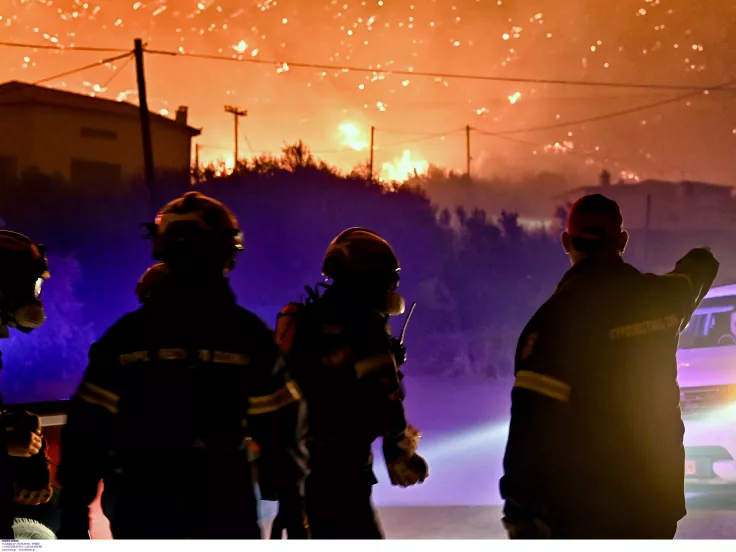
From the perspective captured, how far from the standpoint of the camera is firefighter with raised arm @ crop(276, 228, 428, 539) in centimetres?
268

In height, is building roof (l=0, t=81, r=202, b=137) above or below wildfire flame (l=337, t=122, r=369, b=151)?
above

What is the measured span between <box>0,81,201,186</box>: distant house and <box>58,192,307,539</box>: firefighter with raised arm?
583 inches

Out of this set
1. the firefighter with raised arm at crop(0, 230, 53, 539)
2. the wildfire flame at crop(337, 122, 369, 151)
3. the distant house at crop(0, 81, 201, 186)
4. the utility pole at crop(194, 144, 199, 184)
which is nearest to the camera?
the firefighter with raised arm at crop(0, 230, 53, 539)

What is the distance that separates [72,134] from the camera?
52.0 feet

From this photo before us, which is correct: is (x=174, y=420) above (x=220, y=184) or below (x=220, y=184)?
below

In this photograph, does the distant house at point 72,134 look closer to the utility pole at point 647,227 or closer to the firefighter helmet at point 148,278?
the utility pole at point 647,227

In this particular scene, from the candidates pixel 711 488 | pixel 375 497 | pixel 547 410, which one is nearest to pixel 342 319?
pixel 547 410

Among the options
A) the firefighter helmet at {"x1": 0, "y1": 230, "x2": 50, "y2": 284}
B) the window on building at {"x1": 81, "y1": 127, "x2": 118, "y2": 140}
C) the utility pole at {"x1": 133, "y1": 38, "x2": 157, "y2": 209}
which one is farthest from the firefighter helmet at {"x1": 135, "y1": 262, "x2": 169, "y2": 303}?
the window on building at {"x1": 81, "y1": 127, "x2": 118, "y2": 140}

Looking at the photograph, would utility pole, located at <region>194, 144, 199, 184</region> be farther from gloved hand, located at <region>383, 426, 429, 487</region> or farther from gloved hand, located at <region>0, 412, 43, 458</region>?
gloved hand, located at <region>383, 426, 429, 487</region>

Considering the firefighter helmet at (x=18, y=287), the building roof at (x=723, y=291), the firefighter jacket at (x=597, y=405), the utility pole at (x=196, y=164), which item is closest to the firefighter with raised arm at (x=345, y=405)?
the firefighter jacket at (x=597, y=405)

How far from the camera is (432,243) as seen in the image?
18.4m

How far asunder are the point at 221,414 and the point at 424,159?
1672 centimetres

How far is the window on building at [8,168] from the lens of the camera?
49.6 feet
